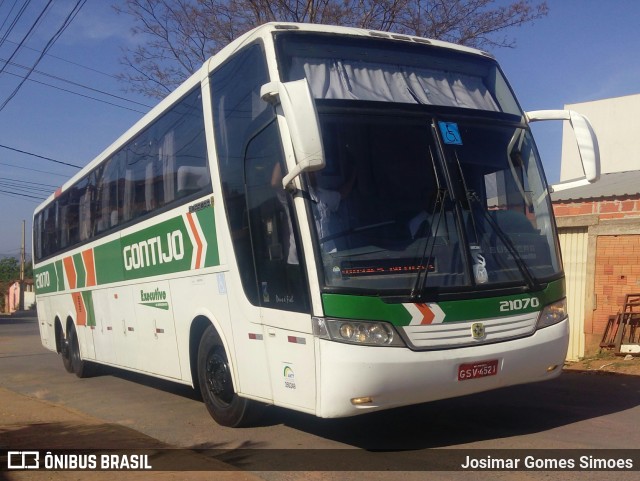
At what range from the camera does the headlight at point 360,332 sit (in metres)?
5.71

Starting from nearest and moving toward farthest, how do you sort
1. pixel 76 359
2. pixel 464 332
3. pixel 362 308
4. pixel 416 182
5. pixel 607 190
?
pixel 362 308, pixel 464 332, pixel 416 182, pixel 76 359, pixel 607 190

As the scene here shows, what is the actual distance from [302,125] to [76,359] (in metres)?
A: 9.91

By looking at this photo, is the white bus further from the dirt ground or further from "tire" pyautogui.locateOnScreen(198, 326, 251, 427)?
the dirt ground

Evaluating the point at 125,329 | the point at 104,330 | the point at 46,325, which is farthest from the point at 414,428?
the point at 46,325

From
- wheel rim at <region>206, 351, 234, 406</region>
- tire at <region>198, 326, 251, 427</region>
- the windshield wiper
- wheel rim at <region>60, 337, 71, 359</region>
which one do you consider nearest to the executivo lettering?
tire at <region>198, 326, 251, 427</region>

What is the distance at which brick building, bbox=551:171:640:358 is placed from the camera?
12562 millimetres

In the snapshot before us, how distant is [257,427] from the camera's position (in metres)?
7.68

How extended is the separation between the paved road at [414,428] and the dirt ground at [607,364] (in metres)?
0.73

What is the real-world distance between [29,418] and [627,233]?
9586 millimetres

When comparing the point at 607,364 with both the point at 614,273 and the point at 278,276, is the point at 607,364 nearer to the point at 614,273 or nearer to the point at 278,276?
the point at 614,273

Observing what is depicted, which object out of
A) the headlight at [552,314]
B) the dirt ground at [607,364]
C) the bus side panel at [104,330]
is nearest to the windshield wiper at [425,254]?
the headlight at [552,314]

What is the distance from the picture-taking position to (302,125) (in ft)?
18.0

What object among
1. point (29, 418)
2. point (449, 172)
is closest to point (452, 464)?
point (449, 172)

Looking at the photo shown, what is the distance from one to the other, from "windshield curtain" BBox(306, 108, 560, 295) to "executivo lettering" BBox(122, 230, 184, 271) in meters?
2.87
